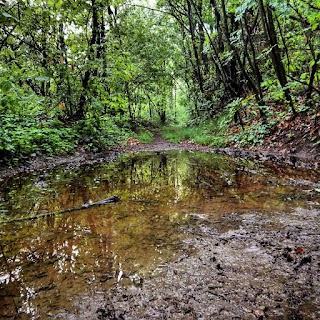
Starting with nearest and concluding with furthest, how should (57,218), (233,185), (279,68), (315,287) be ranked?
(315,287) → (57,218) → (233,185) → (279,68)

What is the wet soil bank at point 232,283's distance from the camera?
165cm

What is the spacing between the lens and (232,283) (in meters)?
1.90

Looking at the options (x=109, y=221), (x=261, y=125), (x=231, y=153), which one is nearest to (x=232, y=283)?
(x=109, y=221)

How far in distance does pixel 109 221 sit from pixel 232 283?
1740 millimetres

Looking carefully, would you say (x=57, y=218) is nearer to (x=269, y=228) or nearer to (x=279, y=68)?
(x=269, y=228)

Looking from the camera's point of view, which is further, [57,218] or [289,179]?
[289,179]

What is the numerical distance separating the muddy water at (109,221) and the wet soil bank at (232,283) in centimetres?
12

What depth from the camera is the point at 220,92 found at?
16.5m

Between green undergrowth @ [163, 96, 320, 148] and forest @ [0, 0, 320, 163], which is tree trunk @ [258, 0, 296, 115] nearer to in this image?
forest @ [0, 0, 320, 163]

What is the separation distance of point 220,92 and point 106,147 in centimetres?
898

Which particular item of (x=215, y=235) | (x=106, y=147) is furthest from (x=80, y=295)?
(x=106, y=147)

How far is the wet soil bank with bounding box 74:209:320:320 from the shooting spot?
5.42 feet

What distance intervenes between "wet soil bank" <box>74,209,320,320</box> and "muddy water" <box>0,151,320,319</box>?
4.7 inches

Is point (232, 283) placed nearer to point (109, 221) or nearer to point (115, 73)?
point (109, 221)
